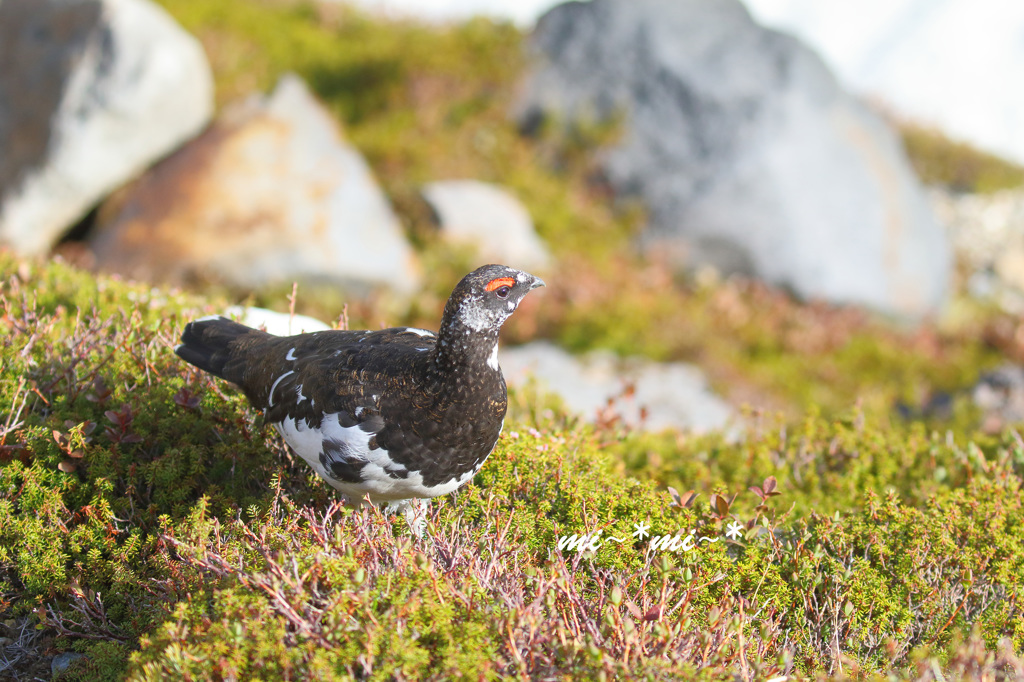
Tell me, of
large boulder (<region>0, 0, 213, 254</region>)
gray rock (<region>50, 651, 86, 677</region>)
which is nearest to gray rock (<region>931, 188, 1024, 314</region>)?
large boulder (<region>0, 0, 213, 254</region>)

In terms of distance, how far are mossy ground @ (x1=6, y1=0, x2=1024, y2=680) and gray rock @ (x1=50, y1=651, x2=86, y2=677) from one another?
88 mm

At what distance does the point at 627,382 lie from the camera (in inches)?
312

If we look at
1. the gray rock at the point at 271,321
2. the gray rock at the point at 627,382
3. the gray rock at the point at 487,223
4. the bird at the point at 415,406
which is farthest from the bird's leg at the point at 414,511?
the gray rock at the point at 487,223

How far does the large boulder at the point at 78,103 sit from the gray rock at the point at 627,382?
212 inches

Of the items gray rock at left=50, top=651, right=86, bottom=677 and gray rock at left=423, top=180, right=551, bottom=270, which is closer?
gray rock at left=50, top=651, right=86, bottom=677

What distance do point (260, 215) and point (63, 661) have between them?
21.7 feet

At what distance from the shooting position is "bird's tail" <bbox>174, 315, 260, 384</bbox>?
3.86 meters

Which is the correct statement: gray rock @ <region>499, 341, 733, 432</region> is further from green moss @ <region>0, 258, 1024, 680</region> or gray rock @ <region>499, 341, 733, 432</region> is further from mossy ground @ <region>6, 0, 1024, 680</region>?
green moss @ <region>0, 258, 1024, 680</region>

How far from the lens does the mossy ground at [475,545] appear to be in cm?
258

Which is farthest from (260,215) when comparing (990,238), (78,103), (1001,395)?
(990,238)

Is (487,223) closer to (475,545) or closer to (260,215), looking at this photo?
(260,215)

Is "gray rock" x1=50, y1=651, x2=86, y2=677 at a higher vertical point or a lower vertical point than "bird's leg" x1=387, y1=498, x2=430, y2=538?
lower

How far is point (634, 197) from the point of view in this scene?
483 inches

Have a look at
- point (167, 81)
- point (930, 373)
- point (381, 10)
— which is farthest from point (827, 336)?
point (381, 10)
